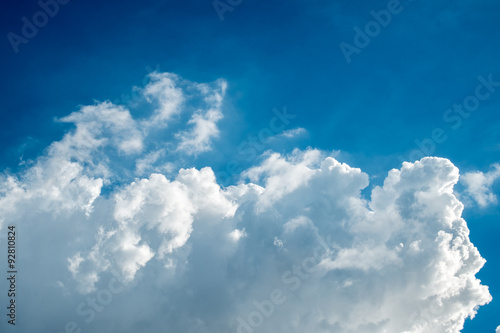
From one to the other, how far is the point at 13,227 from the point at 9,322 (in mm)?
24373

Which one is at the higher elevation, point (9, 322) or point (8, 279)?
point (8, 279)

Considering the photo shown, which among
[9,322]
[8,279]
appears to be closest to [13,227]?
[8,279]

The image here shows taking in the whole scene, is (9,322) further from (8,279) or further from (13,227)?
(13,227)

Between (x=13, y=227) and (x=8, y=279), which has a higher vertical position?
(x=13, y=227)

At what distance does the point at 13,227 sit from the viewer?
80.3 m

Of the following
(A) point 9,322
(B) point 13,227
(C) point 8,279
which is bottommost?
(A) point 9,322

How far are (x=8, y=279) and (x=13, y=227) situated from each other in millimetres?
13807

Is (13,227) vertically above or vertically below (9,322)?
above

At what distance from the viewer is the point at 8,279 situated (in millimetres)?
79938

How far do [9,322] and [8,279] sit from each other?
425 inches

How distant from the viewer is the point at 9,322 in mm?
78125
